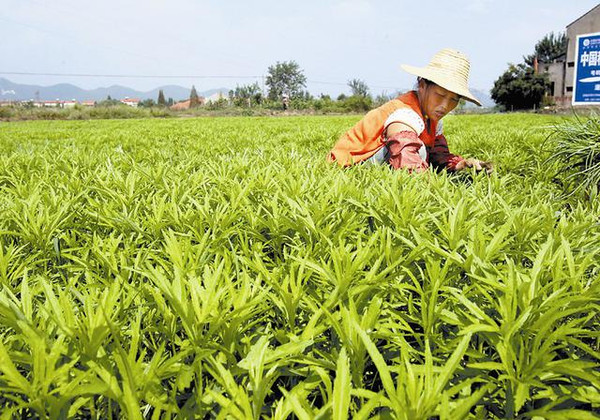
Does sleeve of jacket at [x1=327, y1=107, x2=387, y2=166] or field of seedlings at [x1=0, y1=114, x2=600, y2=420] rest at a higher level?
sleeve of jacket at [x1=327, y1=107, x2=387, y2=166]

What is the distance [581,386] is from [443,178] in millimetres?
1652

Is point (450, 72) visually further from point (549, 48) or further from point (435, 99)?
point (549, 48)

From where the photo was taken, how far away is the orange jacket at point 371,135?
3.60 metres

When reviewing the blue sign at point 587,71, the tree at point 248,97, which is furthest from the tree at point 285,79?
the blue sign at point 587,71

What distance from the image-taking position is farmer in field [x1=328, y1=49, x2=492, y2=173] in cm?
320

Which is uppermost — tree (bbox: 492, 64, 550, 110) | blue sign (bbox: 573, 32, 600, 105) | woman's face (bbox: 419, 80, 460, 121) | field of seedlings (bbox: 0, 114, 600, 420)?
tree (bbox: 492, 64, 550, 110)

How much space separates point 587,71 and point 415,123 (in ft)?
63.2

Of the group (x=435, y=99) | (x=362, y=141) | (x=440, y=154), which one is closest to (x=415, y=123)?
(x=435, y=99)

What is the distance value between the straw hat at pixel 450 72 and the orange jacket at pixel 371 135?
0.27 meters

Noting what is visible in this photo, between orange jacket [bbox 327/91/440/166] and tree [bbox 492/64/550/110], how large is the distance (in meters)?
50.4

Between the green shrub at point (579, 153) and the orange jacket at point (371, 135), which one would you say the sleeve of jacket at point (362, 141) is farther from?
the green shrub at point (579, 153)

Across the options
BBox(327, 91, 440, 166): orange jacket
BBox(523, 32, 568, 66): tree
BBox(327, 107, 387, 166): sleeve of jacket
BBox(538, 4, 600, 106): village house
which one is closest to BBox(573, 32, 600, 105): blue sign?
BBox(538, 4, 600, 106): village house

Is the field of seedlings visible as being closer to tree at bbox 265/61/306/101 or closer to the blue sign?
the blue sign

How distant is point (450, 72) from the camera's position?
3297 millimetres
